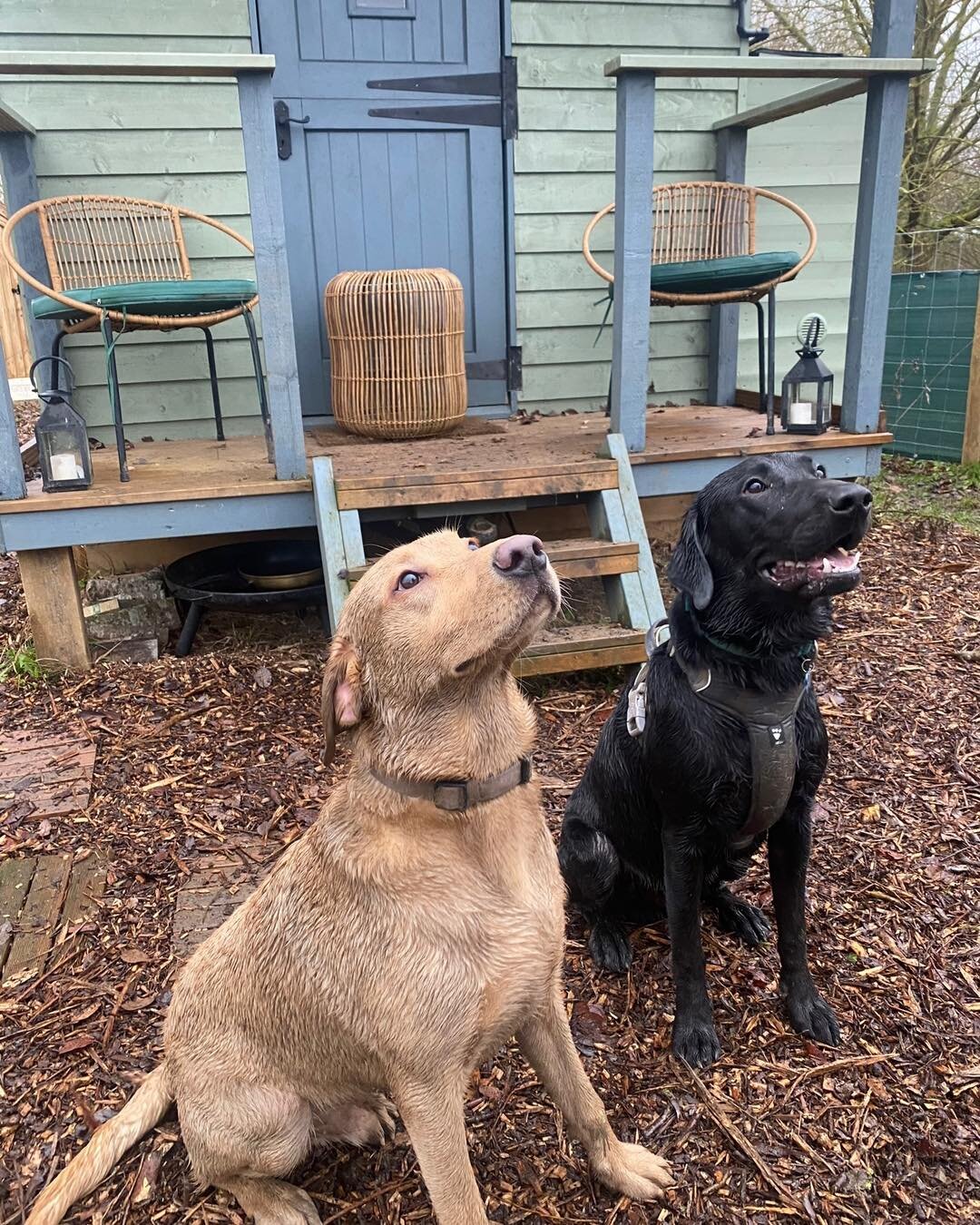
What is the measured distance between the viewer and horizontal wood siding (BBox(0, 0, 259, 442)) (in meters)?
5.04

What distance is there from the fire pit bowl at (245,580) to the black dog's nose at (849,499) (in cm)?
321

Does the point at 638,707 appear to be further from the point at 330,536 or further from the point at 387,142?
the point at 387,142

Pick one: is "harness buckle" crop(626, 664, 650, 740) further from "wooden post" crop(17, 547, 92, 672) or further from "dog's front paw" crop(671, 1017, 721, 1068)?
"wooden post" crop(17, 547, 92, 672)

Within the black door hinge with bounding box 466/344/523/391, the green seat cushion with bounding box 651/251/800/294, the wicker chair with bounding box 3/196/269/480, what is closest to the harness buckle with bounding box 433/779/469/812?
the wicker chair with bounding box 3/196/269/480

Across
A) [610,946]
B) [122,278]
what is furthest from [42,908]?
[122,278]

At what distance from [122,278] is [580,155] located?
2.96 meters

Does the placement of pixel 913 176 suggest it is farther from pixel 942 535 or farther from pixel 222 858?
pixel 222 858

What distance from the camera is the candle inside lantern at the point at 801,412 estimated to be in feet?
16.0

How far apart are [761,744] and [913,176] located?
35.8ft

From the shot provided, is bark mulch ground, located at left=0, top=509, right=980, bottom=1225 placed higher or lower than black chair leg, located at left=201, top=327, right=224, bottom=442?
lower

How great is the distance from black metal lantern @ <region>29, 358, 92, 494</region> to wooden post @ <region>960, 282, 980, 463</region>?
22.2 ft

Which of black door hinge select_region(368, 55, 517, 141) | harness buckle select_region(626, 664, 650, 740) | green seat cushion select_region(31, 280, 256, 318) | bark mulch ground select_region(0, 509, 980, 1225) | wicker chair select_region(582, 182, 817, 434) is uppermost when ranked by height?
black door hinge select_region(368, 55, 517, 141)

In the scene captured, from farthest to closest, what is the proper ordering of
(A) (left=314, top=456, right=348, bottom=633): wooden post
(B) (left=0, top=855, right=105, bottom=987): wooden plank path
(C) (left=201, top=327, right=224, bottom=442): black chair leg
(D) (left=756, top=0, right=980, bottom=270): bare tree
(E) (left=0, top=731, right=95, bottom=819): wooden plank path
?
1. (D) (left=756, top=0, right=980, bottom=270): bare tree
2. (C) (left=201, top=327, right=224, bottom=442): black chair leg
3. (A) (left=314, top=456, right=348, bottom=633): wooden post
4. (E) (left=0, top=731, right=95, bottom=819): wooden plank path
5. (B) (left=0, top=855, right=105, bottom=987): wooden plank path

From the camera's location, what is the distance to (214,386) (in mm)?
5434
